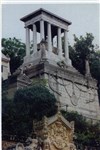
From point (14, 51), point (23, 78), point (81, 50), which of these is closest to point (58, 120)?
point (23, 78)

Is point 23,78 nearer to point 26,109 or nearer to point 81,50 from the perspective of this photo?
point 26,109

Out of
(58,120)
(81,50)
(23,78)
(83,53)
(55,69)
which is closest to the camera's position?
(58,120)

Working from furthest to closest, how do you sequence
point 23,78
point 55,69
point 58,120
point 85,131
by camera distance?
point 55,69
point 23,78
point 85,131
point 58,120

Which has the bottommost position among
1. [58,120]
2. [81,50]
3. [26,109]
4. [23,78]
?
[58,120]

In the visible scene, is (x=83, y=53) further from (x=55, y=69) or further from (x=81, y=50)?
(x=55, y=69)

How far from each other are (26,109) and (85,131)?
2550 mm

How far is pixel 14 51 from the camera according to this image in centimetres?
2541

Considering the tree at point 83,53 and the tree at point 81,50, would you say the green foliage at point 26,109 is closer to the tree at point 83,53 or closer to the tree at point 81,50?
the tree at point 83,53

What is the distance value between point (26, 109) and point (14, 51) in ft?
33.9

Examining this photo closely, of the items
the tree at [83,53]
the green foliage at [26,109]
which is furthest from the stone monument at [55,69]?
the green foliage at [26,109]

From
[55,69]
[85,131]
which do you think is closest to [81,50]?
[55,69]

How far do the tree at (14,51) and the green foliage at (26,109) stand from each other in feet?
23.8

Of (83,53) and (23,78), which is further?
(83,53)

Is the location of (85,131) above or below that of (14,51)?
below
